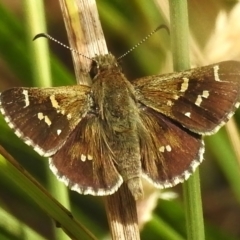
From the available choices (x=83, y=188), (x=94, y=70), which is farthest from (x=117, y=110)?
(x=83, y=188)

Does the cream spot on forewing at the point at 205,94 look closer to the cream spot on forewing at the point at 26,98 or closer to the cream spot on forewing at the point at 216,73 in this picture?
the cream spot on forewing at the point at 216,73

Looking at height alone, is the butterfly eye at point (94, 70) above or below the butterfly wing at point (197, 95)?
Answer: above

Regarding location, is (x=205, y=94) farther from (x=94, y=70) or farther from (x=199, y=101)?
(x=94, y=70)

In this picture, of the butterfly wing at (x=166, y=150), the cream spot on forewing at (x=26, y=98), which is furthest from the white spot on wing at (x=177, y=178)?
the cream spot on forewing at (x=26, y=98)

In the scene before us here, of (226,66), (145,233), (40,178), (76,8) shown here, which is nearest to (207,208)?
(40,178)

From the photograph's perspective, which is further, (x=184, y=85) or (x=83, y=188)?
(x=184, y=85)
